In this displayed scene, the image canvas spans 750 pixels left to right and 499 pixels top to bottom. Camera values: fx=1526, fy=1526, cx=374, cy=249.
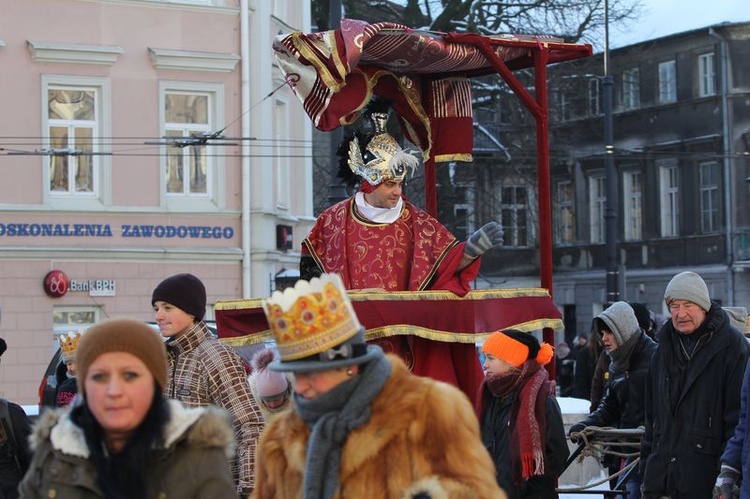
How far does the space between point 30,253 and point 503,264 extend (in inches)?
901

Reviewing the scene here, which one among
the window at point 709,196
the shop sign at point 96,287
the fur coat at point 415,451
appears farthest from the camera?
the window at point 709,196

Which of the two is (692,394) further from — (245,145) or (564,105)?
(564,105)

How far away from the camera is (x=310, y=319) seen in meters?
4.83

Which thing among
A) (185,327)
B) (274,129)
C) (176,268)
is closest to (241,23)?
(274,129)

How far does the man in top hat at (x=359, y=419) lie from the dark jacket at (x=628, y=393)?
453 centimetres

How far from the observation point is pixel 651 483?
8.06m

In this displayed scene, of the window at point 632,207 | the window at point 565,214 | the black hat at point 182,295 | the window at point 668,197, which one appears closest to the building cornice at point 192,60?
the black hat at point 182,295

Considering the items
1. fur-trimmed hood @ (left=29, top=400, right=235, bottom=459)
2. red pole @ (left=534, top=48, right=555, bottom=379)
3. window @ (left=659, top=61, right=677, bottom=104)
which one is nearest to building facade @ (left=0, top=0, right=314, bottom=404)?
red pole @ (left=534, top=48, right=555, bottom=379)

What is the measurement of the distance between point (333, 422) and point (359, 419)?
82mm

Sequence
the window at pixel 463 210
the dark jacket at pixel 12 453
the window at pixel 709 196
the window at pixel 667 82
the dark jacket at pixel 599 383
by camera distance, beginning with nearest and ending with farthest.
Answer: the dark jacket at pixel 12 453
the dark jacket at pixel 599 383
the window at pixel 463 210
the window at pixel 709 196
the window at pixel 667 82

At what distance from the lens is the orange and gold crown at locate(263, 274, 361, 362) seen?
4816 millimetres

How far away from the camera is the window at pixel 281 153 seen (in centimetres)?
2808

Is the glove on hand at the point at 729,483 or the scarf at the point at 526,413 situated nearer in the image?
the glove on hand at the point at 729,483

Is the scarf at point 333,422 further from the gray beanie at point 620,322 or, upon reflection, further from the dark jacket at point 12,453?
the gray beanie at point 620,322
